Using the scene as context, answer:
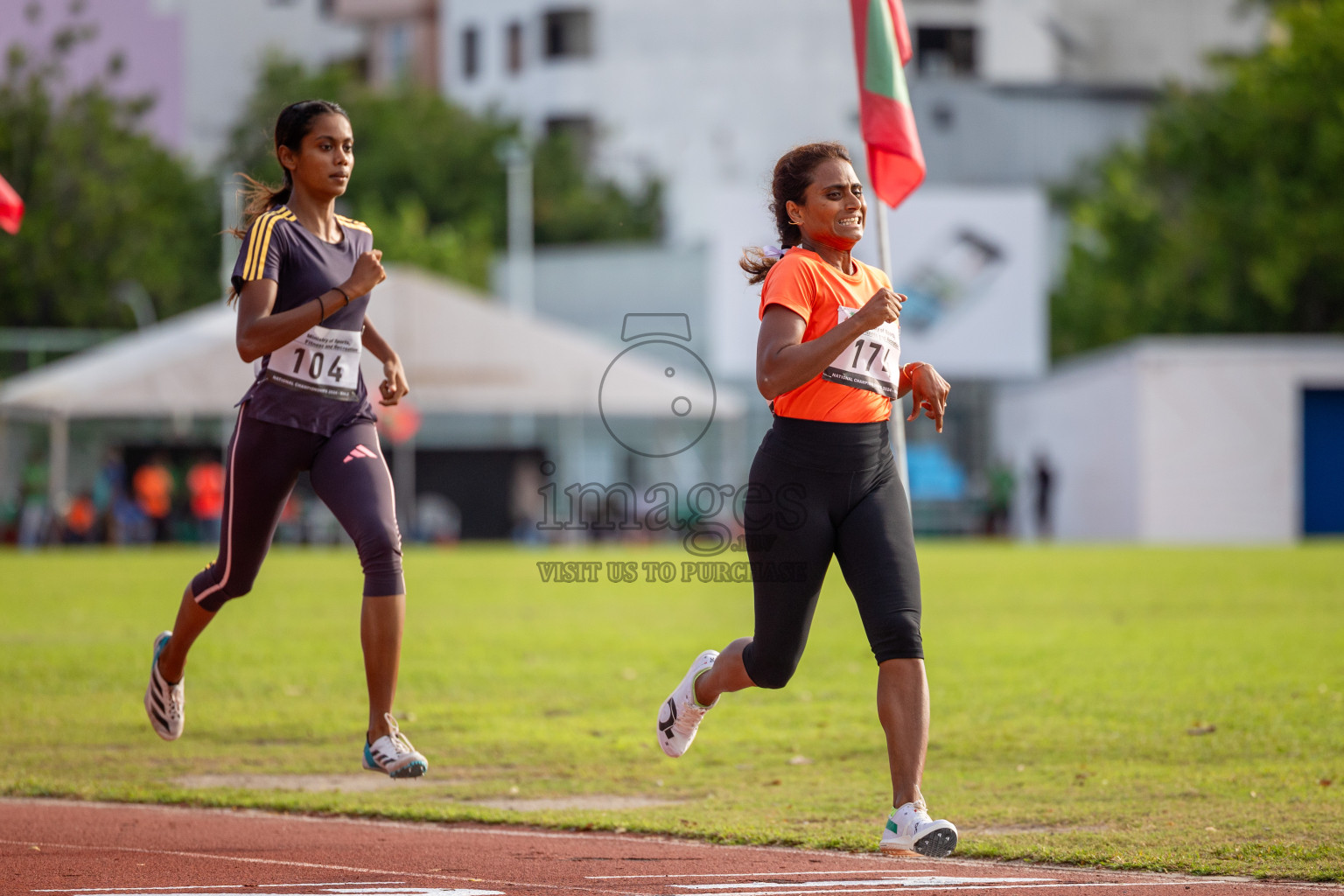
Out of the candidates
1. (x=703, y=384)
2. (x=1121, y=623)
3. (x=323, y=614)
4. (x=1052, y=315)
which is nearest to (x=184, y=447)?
(x=703, y=384)

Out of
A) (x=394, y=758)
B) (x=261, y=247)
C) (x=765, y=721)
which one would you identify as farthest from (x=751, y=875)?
(x=765, y=721)

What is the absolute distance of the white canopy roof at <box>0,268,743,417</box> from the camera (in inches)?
1164

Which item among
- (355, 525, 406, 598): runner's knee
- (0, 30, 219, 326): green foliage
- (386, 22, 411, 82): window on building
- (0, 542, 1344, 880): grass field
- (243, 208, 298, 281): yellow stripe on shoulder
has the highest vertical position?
(386, 22, 411, 82): window on building

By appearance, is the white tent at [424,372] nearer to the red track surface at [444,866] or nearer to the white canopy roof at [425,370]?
the white canopy roof at [425,370]

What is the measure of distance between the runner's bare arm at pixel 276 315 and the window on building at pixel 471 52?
6408 centimetres

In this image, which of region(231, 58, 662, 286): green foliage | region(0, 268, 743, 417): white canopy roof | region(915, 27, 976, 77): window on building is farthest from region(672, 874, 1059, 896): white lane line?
region(915, 27, 976, 77): window on building

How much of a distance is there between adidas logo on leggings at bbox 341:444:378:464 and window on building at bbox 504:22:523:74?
6198 cm

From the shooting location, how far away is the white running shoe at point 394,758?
19.6 ft

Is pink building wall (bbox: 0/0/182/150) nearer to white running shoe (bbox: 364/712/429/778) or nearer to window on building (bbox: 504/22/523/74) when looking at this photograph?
window on building (bbox: 504/22/523/74)

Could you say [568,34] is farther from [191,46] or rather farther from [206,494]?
[206,494]

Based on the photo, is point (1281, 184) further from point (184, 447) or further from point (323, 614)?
point (323, 614)

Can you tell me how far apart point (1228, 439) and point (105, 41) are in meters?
29.7

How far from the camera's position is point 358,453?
249 inches
